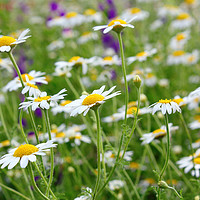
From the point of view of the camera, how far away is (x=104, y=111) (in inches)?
113

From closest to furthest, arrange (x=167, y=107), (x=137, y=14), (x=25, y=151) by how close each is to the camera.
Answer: (x=25, y=151) → (x=167, y=107) → (x=137, y=14)

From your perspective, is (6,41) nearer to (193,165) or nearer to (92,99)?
(92,99)

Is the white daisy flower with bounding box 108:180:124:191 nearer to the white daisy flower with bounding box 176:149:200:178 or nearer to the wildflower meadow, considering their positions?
the wildflower meadow

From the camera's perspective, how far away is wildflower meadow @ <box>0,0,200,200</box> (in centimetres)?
130

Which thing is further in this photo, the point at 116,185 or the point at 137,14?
the point at 137,14

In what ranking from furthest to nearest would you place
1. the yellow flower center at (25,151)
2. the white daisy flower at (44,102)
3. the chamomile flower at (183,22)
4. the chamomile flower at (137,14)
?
the chamomile flower at (183,22), the chamomile flower at (137,14), the white daisy flower at (44,102), the yellow flower center at (25,151)

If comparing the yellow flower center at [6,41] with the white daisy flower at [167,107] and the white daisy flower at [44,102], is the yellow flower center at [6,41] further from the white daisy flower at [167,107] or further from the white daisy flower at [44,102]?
the white daisy flower at [167,107]

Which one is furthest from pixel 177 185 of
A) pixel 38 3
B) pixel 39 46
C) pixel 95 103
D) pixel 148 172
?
pixel 38 3

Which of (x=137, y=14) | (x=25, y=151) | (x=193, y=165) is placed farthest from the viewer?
(x=137, y=14)

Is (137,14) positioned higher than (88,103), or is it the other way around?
(88,103)

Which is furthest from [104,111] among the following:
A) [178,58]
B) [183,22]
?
[183,22]

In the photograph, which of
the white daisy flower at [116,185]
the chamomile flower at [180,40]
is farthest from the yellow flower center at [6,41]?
the chamomile flower at [180,40]

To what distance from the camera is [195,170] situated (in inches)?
61.1

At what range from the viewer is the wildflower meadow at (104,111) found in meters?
1.30
